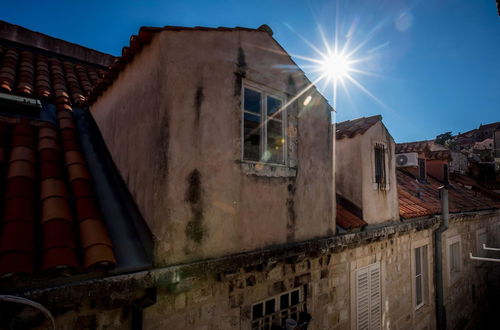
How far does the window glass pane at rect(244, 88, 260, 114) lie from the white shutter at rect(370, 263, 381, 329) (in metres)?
4.79

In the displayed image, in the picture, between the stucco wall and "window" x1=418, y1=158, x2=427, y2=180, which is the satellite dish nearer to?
"window" x1=418, y1=158, x2=427, y2=180

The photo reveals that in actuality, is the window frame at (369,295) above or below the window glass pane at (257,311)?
below

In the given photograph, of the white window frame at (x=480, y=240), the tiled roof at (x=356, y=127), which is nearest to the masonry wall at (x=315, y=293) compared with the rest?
the tiled roof at (x=356, y=127)

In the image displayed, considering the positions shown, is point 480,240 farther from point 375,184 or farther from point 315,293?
point 315,293

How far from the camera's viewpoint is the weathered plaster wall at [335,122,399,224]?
6469 mm

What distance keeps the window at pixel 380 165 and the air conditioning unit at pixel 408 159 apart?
3940 millimetres

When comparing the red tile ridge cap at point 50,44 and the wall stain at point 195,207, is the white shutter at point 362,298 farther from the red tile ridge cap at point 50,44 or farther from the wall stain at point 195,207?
the red tile ridge cap at point 50,44

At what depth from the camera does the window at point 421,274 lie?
8625 mm

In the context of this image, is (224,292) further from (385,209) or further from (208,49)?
(385,209)

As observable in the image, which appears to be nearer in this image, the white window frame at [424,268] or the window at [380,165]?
the window at [380,165]

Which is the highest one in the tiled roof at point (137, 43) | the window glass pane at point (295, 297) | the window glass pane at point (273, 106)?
the tiled roof at point (137, 43)

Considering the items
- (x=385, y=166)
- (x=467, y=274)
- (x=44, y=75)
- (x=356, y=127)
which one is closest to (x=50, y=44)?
(x=44, y=75)

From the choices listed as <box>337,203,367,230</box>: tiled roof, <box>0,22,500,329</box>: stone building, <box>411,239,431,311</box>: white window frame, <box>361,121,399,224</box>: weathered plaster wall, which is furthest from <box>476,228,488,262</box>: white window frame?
<box>337,203,367,230</box>: tiled roof

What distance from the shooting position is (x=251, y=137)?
14.2 feet
